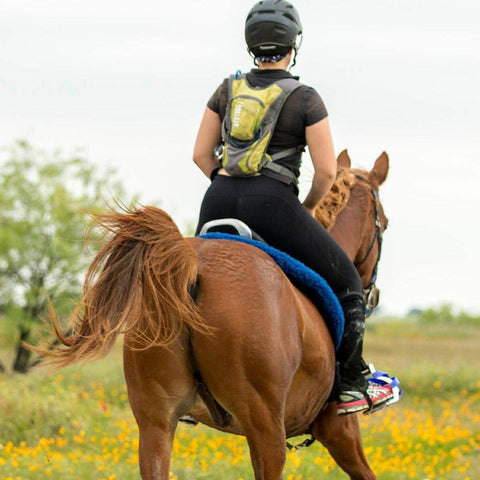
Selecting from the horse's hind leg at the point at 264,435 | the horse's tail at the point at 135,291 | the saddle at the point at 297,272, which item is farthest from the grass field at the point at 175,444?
the saddle at the point at 297,272

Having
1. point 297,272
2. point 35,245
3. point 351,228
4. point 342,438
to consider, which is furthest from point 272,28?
point 35,245

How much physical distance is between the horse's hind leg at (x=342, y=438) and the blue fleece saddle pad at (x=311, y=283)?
59 centimetres

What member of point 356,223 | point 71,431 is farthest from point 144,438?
point 71,431

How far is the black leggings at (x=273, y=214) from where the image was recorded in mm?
4832

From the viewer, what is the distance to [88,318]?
4.31 m

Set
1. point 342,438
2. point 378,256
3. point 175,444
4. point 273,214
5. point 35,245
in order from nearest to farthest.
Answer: point 273,214 → point 342,438 → point 378,256 → point 175,444 → point 35,245

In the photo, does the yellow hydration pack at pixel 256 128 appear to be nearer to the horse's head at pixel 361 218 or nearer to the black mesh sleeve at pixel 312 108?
the black mesh sleeve at pixel 312 108

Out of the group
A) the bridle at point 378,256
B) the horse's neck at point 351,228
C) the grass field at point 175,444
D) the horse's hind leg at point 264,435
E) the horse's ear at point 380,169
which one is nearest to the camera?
the horse's hind leg at point 264,435

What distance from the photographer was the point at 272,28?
5.08 meters

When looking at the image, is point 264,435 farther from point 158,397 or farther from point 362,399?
point 362,399

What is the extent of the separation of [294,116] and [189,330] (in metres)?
1.48

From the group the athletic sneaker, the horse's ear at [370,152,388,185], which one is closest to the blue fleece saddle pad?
the athletic sneaker

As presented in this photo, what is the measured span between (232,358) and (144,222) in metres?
0.85

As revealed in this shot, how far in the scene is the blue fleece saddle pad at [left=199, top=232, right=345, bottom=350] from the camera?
4.74 m
